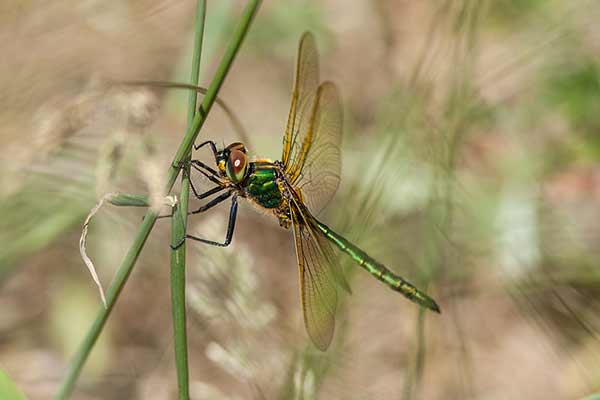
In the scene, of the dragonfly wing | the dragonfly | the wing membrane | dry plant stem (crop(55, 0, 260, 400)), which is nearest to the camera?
dry plant stem (crop(55, 0, 260, 400))

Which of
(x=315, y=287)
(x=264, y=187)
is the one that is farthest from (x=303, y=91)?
(x=315, y=287)

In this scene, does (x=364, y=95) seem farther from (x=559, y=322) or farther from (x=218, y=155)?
(x=218, y=155)

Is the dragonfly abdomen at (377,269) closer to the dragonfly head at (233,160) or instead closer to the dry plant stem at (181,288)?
the dragonfly head at (233,160)

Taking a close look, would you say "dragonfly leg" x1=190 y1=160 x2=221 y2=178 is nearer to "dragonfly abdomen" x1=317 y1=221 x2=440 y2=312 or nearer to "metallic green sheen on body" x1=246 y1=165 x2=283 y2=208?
"metallic green sheen on body" x1=246 y1=165 x2=283 y2=208

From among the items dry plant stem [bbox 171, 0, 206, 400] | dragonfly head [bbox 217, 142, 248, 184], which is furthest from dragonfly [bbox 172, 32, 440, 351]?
dry plant stem [bbox 171, 0, 206, 400]

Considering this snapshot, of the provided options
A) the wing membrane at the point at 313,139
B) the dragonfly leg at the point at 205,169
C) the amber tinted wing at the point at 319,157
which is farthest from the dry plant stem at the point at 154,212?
the amber tinted wing at the point at 319,157

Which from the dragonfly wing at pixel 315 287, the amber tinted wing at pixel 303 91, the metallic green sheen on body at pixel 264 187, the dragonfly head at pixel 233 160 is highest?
the amber tinted wing at pixel 303 91
